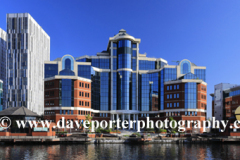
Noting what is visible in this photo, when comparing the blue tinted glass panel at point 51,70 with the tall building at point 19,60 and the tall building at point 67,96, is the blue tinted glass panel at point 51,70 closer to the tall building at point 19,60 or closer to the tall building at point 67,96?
the tall building at point 67,96

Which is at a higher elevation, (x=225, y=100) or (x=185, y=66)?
(x=185, y=66)

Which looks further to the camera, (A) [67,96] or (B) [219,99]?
(B) [219,99]

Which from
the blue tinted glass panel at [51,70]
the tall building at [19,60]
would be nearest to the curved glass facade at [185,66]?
the blue tinted glass panel at [51,70]

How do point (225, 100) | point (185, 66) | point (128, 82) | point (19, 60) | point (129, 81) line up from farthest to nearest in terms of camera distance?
point (19, 60) < point (225, 100) < point (185, 66) < point (129, 81) < point (128, 82)

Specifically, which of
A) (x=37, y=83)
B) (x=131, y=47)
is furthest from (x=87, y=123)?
(x=37, y=83)

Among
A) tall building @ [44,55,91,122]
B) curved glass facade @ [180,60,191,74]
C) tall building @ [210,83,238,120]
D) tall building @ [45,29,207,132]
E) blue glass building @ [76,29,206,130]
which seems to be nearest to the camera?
tall building @ [44,55,91,122]

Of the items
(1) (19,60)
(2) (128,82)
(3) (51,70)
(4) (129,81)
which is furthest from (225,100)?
(1) (19,60)

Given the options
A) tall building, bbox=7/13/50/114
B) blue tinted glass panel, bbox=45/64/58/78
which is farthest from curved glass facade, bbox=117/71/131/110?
tall building, bbox=7/13/50/114

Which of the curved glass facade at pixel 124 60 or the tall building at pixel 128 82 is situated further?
the curved glass facade at pixel 124 60

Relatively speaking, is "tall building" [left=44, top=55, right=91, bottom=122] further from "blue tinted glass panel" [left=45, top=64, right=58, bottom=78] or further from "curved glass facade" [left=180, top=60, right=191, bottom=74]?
"curved glass facade" [left=180, top=60, right=191, bottom=74]

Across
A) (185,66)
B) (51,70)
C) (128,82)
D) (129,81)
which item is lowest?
(128,82)

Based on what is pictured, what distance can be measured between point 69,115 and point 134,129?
31.9 m

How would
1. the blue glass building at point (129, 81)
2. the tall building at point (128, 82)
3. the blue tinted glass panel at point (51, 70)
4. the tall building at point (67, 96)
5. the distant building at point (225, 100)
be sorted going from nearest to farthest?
the tall building at point (67, 96), the distant building at point (225, 100), the tall building at point (128, 82), the blue glass building at point (129, 81), the blue tinted glass panel at point (51, 70)

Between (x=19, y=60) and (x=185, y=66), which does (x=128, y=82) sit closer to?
(x=185, y=66)
